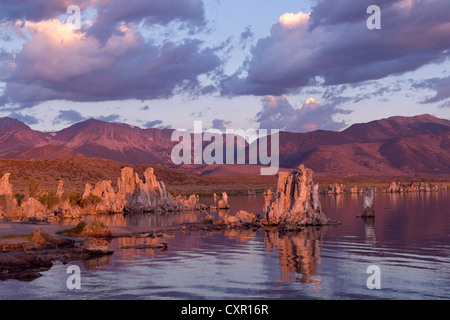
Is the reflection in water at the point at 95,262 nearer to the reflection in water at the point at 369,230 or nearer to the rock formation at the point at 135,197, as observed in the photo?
the reflection in water at the point at 369,230

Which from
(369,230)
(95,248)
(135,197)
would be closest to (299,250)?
(95,248)

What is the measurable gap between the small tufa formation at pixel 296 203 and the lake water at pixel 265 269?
6131mm

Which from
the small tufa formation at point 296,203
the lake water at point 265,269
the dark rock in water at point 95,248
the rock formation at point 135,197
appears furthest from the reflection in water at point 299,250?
the rock formation at point 135,197

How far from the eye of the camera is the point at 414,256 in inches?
A: 1302

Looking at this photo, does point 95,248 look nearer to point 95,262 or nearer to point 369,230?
point 95,262

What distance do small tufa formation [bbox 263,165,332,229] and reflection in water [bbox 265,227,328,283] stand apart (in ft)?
7.02

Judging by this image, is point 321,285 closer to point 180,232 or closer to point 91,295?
point 91,295

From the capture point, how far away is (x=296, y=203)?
52.5 m

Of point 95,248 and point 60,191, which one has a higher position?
point 60,191

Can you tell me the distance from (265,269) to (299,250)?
7755mm

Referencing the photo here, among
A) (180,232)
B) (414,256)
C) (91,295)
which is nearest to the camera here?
(91,295)
